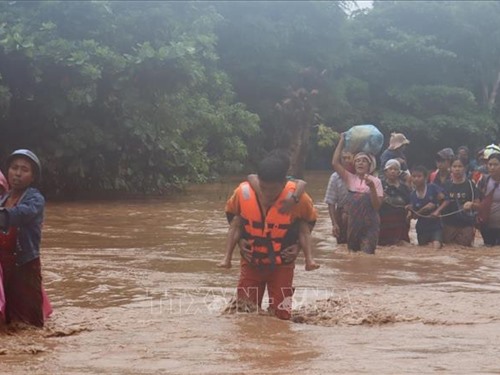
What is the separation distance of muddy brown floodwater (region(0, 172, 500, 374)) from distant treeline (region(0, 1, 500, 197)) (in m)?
5.93

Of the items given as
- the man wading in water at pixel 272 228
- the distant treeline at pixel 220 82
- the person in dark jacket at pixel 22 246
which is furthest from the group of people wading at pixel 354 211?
the distant treeline at pixel 220 82

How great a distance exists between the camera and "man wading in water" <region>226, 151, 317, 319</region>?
6465 mm

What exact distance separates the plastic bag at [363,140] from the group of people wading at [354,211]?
0.07 meters

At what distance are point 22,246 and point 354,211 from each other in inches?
201

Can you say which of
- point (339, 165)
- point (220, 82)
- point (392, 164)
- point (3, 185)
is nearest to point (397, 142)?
point (392, 164)

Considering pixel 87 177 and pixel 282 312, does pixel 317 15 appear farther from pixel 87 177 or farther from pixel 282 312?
pixel 282 312

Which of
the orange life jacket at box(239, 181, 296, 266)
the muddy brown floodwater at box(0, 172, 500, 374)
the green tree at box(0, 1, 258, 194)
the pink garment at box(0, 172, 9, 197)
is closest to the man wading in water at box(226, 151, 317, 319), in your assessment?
the orange life jacket at box(239, 181, 296, 266)

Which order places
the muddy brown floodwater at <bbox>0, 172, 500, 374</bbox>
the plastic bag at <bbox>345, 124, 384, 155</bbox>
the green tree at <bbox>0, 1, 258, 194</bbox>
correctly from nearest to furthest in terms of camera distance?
the muddy brown floodwater at <bbox>0, 172, 500, 374</bbox>
the plastic bag at <bbox>345, 124, 384, 155</bbox>
the green tree at <bbox>0, 1, 258, 194</bbox>

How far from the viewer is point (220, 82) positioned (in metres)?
25.6

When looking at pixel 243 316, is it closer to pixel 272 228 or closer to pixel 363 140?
pixel 272 228

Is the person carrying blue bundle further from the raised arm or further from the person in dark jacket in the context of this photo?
the person in dark jacket

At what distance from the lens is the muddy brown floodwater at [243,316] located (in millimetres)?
5289

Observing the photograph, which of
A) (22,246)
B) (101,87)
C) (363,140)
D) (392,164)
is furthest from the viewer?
(101,87)

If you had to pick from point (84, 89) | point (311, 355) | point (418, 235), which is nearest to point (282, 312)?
point (311, 355)
